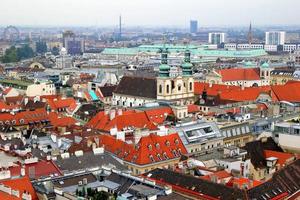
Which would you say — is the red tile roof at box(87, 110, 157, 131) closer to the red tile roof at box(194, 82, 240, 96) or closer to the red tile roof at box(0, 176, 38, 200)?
the red tile roof at box(0, 176, 38, 200)

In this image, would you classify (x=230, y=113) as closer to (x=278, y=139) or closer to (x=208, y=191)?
(x=278, y=139)

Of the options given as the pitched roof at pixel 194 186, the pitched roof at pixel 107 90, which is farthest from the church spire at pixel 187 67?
the pitched roof at pixel 194 186

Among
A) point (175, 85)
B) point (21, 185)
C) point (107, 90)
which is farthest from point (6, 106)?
point (21, 185)

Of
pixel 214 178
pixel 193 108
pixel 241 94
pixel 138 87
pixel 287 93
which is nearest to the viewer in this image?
pixel 214 178

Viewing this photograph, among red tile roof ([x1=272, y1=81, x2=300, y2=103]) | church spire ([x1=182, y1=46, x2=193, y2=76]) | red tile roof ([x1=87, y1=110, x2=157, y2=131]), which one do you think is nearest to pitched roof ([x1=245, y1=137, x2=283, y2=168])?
red tile roof ([x1=87, y1=110, x2=157, y2=131])

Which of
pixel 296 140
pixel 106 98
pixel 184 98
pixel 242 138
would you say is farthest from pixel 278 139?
pixel 106 98

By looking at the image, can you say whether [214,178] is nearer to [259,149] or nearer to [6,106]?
[259,149]

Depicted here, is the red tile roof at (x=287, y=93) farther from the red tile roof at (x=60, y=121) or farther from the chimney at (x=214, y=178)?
the chimney at (x=214, y=178)
